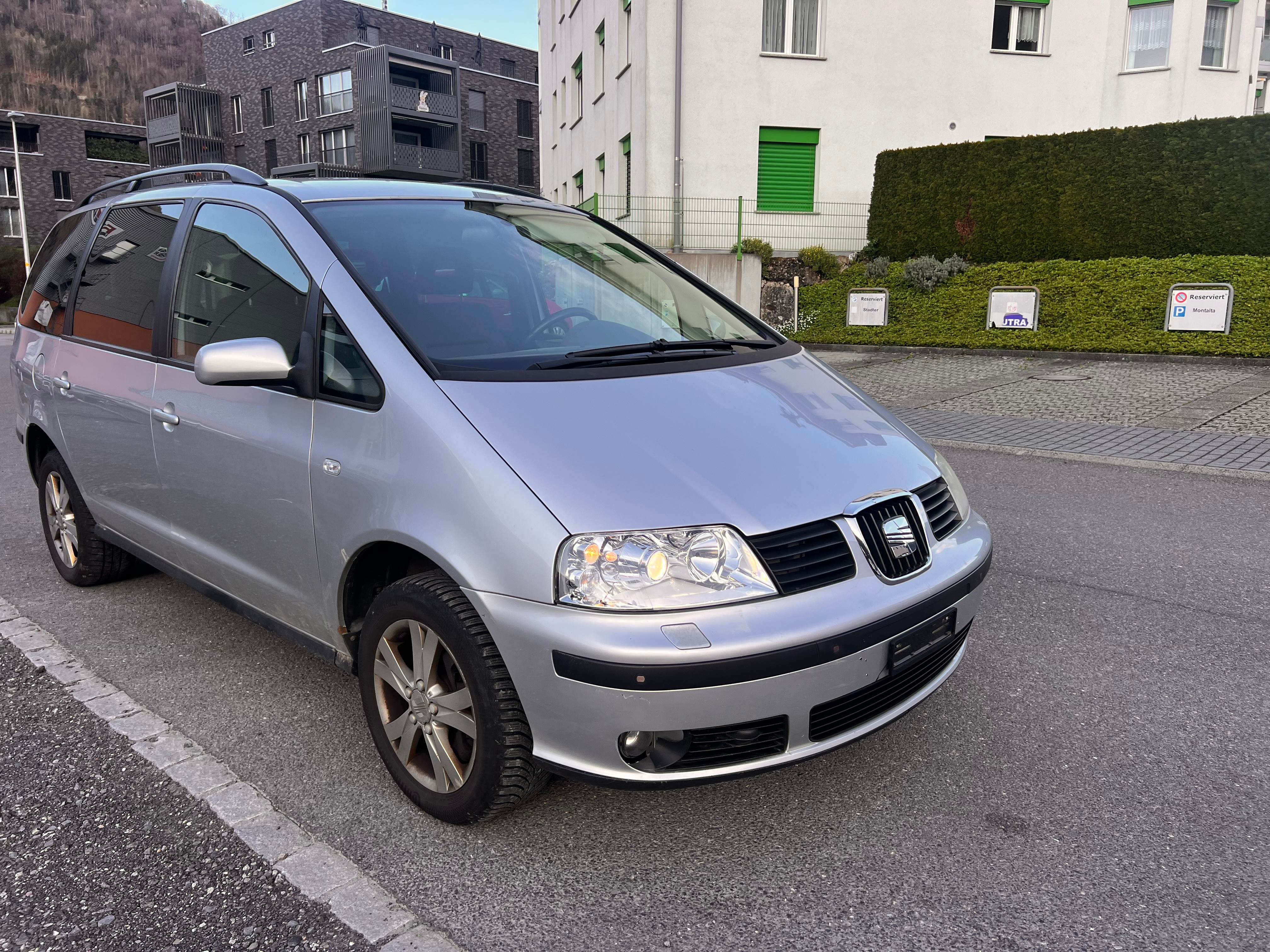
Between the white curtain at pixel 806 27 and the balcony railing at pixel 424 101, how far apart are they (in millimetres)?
35762

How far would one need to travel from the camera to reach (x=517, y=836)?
98.3 inches

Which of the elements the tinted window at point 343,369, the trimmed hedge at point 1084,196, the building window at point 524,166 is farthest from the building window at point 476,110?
the tinted window at point 343,369

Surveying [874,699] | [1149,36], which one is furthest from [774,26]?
[874,699]

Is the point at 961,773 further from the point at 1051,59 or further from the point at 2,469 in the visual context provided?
the point at 1051,59

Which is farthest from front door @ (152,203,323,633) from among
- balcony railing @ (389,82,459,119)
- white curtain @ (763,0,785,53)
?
balcony railing @ (389,82,459,119)

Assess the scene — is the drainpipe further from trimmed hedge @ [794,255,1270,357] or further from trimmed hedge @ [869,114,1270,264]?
trimmed hedge @ [869,114,1270,264]

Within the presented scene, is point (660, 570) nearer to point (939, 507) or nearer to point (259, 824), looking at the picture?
point (939, 507)

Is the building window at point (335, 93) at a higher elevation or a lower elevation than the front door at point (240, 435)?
higher

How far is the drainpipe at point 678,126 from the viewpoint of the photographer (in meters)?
18.8

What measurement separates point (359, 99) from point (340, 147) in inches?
154

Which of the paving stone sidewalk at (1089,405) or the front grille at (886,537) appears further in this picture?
the paving stone sidewalk at (1089,405)

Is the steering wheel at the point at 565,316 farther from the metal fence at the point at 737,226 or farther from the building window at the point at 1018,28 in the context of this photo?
the building window at the point at 1018,28

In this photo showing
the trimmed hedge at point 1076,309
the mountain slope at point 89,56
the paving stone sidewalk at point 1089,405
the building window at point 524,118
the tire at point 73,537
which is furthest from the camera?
the mountain slope at point 89,56

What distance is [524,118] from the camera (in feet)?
195
